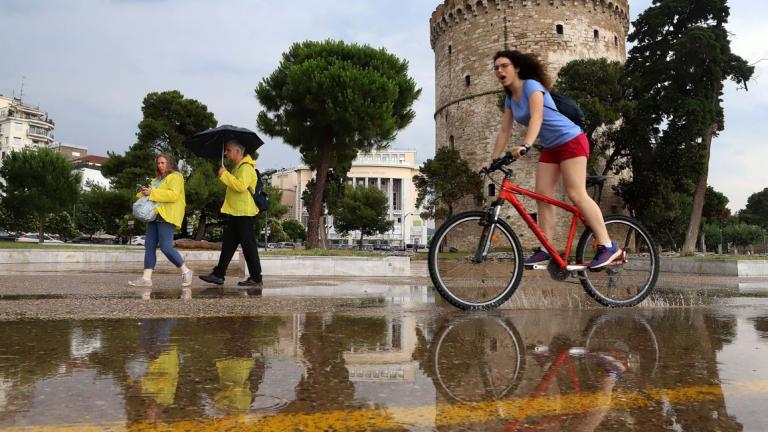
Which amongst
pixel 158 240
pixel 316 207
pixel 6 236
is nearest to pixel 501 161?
pixel 158 240

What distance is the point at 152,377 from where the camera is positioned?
5.97 feet

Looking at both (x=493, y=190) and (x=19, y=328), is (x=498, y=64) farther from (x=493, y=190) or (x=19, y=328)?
(x=493, y=190)

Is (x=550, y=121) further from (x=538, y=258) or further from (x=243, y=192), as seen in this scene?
(x=243, y=192)

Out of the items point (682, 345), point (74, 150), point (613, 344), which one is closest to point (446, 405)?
point (613, 344)

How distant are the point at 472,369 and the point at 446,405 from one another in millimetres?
482

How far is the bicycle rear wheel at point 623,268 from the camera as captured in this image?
4.10 metres

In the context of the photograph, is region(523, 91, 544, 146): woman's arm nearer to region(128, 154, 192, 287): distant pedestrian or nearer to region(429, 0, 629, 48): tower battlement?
region(128, 154, 192, 287): distant pedestrian

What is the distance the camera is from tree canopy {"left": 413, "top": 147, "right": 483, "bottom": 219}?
112 feet

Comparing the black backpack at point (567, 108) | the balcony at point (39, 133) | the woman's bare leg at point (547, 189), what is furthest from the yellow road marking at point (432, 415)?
the balcony at point (39, 133)

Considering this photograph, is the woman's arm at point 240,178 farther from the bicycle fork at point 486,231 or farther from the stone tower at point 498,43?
the stone tower at point 498,43

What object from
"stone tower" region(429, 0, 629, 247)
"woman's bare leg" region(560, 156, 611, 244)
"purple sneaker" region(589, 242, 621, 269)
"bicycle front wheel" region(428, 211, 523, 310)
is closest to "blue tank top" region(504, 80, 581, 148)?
"woman's bare leg" region(560, 156, 611, 244)

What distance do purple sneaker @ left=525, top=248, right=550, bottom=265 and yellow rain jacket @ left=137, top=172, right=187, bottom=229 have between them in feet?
12.2

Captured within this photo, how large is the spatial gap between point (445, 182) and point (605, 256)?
100 ft

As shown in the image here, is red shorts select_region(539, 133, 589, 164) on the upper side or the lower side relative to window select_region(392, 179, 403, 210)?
lower
